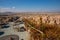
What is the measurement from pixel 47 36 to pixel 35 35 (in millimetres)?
1436

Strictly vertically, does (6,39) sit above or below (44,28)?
below

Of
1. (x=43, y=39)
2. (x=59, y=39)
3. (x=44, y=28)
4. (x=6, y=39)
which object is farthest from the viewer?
(x=6, y=39)

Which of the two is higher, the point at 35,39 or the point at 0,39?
the point at 35,39

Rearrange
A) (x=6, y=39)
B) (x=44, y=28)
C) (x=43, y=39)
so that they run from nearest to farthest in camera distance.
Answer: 1. (x=43, y=39)
2. (x=44, y=28)
3. (x=6, y=39)

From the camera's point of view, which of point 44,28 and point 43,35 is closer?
point 43,35

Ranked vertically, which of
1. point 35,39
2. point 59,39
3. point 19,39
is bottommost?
point 19,39

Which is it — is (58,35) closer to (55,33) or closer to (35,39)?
(55,33)

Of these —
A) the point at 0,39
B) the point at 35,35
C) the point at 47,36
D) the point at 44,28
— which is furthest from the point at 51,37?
the point at 0,39

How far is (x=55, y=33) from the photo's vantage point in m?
5.01

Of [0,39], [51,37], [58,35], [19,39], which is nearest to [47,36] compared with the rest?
[51,37]

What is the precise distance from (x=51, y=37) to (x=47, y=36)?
180mm

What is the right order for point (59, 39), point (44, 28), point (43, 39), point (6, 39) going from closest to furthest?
point (59, 39) < point (43, 39) < point (44, 28) < point (6, 39)

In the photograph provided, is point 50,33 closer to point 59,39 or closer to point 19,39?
point 59,39

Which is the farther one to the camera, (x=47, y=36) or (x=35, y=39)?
(x=35, y=39)
